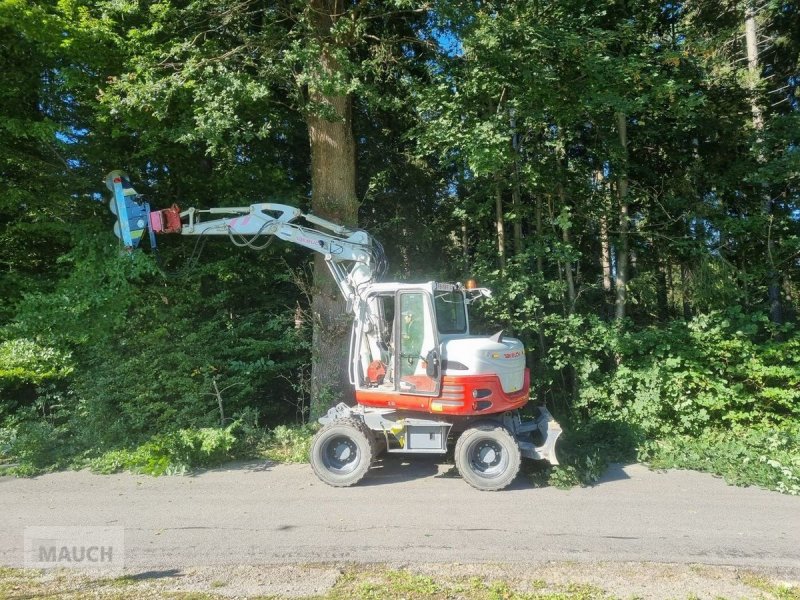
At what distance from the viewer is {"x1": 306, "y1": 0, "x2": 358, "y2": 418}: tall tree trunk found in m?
8.45

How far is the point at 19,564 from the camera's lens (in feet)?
13.6

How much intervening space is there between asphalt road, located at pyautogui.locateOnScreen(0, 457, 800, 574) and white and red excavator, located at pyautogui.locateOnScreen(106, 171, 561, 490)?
0.39 m

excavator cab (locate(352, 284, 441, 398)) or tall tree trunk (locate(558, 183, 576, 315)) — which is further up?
tall tree trunk (locate(558, 183, 576, 315))

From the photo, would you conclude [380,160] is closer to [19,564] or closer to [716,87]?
[716,87]

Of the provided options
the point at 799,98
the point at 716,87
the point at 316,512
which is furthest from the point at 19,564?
the point at 799,98

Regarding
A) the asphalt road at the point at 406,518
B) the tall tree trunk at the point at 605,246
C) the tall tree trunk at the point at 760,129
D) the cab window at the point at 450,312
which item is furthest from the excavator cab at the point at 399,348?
the tall tree trunk at the point at 760,129

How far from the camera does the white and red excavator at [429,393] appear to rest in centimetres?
612

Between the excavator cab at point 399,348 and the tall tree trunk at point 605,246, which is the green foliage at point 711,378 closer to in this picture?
the tall tree trunk at point 605,246

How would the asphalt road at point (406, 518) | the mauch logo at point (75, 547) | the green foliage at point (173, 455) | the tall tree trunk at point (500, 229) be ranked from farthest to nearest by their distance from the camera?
the tall tree trunk at point (500, 229)
the green foliage at point (173, 455)
the asphalt road at point (406, 518)
the mauch logo at point (75, 547)

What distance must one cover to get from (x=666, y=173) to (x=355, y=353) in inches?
298

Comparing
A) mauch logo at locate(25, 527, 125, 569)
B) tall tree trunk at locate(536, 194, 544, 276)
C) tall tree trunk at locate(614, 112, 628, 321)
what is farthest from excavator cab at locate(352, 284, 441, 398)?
tall tree trunk at locate(614, 112, 628, 321)

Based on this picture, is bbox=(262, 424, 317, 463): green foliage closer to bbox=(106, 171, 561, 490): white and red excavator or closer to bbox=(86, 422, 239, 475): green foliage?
bbox=(86, 422, 239, 475): green foliage

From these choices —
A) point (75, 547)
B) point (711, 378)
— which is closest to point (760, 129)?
point (711, 378)

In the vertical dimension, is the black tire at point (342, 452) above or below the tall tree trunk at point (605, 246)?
below
